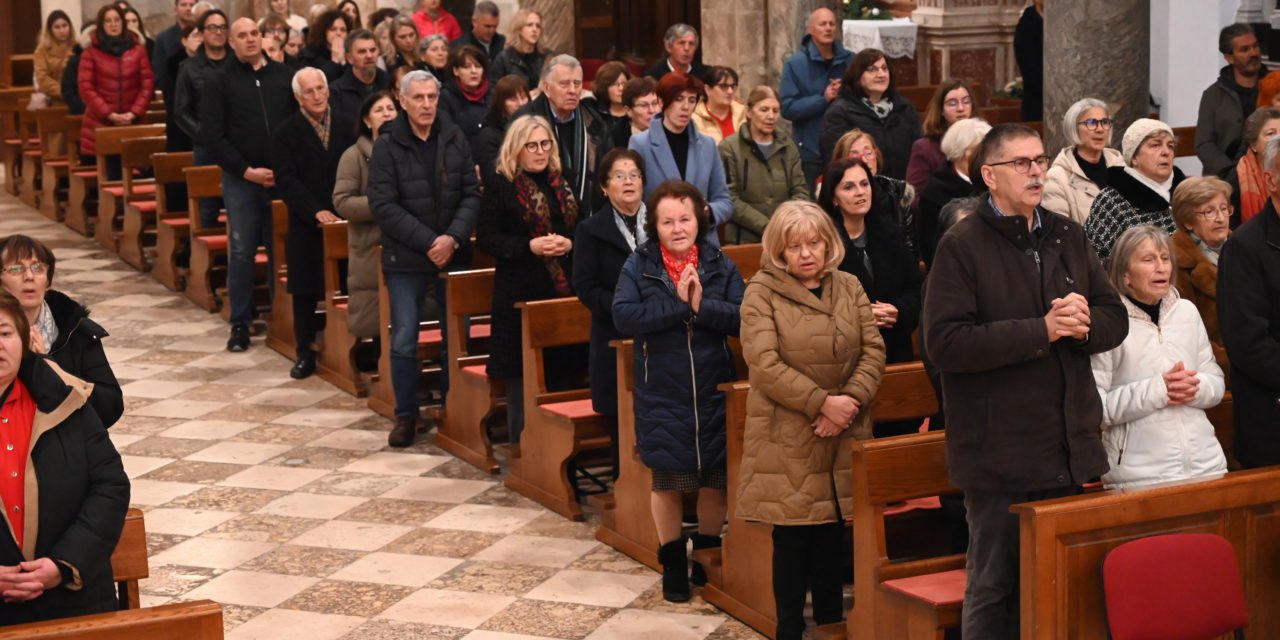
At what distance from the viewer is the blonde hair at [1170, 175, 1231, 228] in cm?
595

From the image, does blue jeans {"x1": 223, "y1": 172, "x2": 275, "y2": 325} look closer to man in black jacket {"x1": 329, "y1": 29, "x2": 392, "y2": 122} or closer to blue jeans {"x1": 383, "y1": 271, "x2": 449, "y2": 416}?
man in black jacket {"x1": 329, "y1": 29, "x2": 392, "y2": 122}

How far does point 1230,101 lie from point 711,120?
2530 mm

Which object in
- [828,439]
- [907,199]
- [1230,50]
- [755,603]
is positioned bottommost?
[755,603]

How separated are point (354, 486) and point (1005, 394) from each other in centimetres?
384

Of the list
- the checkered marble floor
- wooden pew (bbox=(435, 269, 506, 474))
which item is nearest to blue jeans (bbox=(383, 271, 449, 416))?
wooden pew (bbox=(435, 269, 506, 474))

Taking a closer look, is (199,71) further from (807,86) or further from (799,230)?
(799,230)

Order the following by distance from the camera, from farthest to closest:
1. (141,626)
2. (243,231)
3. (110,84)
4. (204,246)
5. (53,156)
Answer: (53,156), (110,84), (204,246), (243,231), (141,626)

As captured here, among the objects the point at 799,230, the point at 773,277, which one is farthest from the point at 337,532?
the point at 799,230

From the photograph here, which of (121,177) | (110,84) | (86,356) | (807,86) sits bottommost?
(86,356)

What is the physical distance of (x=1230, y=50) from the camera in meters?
8.94

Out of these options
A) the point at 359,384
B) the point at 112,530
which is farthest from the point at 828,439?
the point at 359,384

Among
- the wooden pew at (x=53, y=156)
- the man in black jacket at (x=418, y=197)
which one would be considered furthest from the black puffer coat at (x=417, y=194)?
the wooden pew at (x=53, y=156)

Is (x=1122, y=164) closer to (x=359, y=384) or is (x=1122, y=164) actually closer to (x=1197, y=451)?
(x=1197, y=451)

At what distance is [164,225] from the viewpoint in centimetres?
1190
